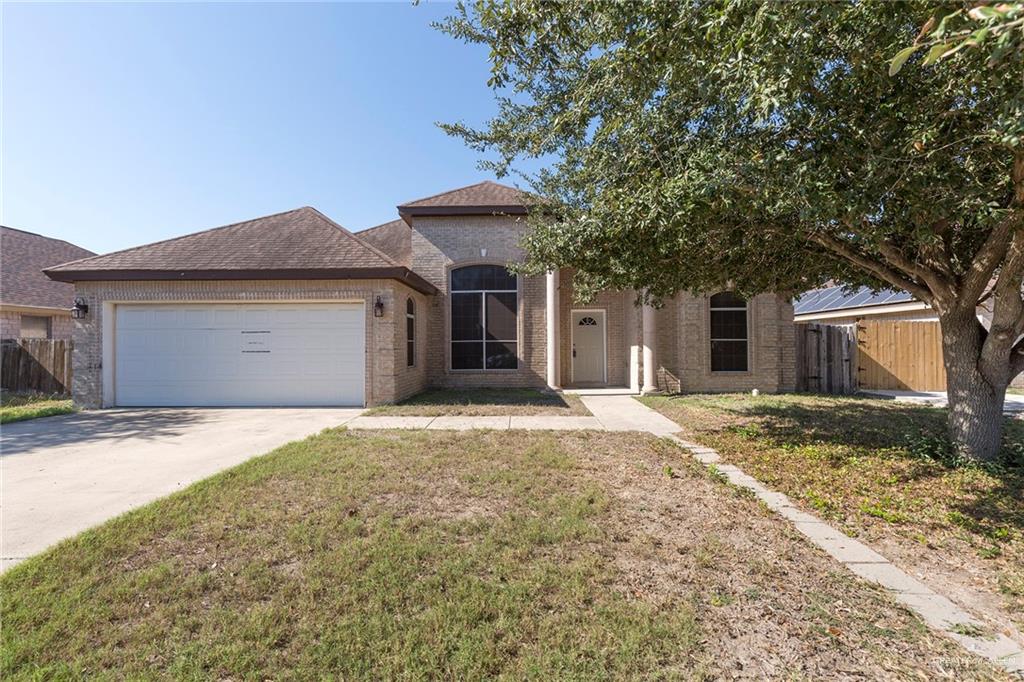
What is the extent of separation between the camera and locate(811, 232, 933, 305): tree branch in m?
5.47

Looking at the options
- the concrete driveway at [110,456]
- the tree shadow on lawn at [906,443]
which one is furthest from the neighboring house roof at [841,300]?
the concrete driveway at [110,456]

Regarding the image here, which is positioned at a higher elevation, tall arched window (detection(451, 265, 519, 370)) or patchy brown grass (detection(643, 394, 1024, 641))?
tall arched window (detection(451, 265, 519, 370))

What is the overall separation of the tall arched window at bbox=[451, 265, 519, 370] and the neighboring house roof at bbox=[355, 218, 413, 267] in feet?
9.02

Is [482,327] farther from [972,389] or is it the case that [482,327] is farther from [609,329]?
[972,389]

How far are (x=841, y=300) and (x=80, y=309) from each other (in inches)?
970

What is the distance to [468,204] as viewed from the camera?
12742 millimetres

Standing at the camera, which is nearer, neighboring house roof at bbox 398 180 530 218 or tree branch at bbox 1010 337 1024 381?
tree branch at bbox 1010 337 1024 381

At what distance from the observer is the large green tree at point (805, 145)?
3357mm

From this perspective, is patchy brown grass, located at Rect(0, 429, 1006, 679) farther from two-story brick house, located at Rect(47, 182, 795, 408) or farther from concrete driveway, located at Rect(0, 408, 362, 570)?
two-story brick house, located at Rect(47, 182, 795, 408)

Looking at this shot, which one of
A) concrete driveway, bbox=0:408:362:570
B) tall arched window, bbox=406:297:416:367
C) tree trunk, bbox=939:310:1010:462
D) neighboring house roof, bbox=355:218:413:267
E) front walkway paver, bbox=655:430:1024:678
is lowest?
front walkway paver, bbox=655:430:1024:678

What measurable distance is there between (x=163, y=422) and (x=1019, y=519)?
451 inches

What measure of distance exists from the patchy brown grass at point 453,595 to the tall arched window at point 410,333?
6.91 metres

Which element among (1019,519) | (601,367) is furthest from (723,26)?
(601,367)

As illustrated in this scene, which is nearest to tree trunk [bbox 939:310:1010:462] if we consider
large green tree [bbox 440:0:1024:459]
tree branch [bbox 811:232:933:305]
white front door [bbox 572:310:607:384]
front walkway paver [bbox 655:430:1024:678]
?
large green tree [bbox 440:0:1024:459]
